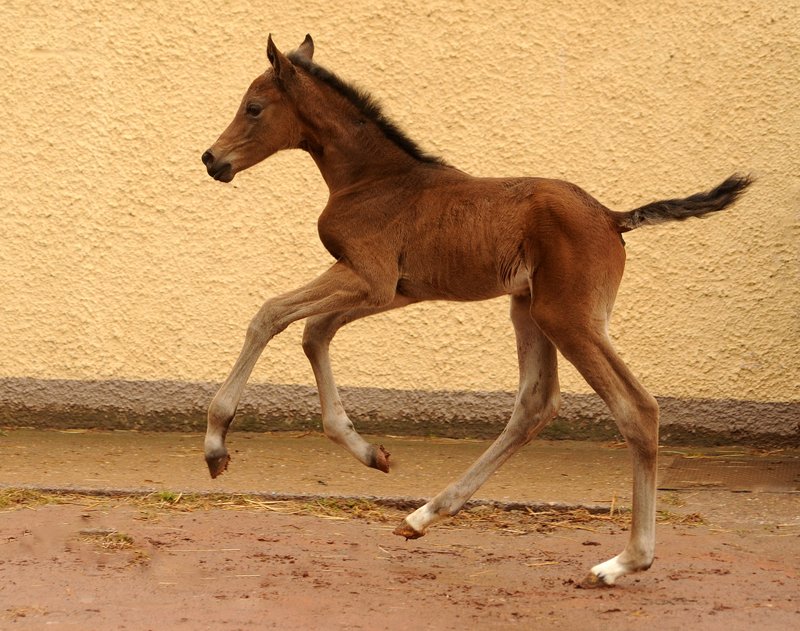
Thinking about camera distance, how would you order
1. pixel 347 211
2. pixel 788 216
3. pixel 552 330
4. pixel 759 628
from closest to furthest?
pixel 759 628
pixel 552 330
pixel 347 211
pixel 788 216

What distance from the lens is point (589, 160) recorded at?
5.96 metres

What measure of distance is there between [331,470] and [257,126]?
2.30 metres

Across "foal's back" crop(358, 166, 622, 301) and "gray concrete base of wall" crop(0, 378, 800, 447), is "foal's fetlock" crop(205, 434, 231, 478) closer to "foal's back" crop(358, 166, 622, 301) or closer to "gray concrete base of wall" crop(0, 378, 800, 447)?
"foal's back" crop(358, 166, 622, 301)

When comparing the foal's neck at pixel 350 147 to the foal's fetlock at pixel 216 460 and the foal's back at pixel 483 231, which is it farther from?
the foal's fetlock at pixel 216 460

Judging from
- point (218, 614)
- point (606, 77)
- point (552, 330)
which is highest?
point (606, 77)

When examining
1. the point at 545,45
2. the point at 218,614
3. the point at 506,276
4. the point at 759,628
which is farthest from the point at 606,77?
the point at 218,614

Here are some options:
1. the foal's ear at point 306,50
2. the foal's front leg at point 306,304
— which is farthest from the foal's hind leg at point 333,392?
the foal's ear at point 306,50

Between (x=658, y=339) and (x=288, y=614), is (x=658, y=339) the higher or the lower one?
the higher one

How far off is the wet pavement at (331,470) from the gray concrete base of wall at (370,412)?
3.2 inches

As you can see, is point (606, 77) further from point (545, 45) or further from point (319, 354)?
point (319, 354)

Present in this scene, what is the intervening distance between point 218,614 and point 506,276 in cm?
164

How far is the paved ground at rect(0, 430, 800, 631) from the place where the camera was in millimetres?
3082

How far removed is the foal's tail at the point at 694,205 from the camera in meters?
3.53

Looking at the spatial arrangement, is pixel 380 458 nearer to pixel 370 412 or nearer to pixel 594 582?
pixel 594 582
